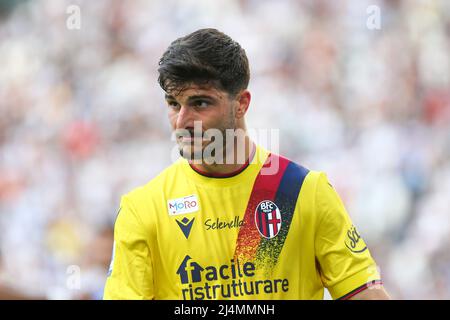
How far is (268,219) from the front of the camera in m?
2.78

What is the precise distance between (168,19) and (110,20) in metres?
0.56

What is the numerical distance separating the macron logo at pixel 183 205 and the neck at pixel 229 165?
0.40ft

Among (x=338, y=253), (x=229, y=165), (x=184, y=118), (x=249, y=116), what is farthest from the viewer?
(x=249, y=116)

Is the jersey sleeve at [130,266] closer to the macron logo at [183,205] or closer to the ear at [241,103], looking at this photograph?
the macron logo at [183,205]

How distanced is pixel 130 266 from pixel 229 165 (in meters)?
0.60

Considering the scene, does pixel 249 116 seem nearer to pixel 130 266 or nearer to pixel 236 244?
pixel 236 244

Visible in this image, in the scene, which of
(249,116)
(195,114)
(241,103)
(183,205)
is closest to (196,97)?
(195,114)

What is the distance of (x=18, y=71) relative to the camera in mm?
6238

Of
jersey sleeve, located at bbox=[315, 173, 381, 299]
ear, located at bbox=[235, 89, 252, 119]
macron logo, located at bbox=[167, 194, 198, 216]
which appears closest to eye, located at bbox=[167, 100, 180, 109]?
ear, located at bbox=[235, 89, 252, 119]

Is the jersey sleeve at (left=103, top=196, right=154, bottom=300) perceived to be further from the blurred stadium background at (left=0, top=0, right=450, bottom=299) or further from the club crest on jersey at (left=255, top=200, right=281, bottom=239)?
the blurred stadium background at (left=0, top=0, right=450, bottom=299)

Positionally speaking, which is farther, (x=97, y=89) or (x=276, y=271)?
(x=97, y=89)

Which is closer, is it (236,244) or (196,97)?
(196,97)

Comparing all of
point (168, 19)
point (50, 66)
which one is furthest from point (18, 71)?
point (168, 19)
